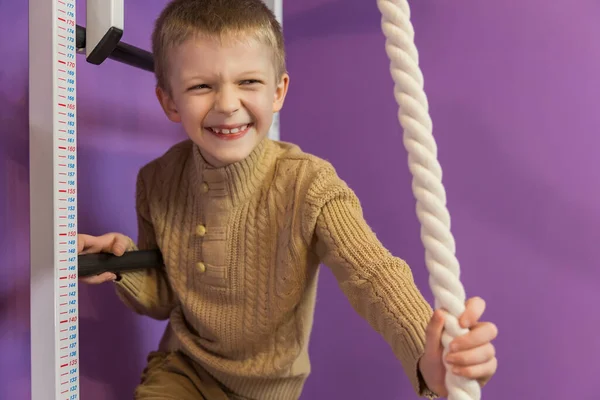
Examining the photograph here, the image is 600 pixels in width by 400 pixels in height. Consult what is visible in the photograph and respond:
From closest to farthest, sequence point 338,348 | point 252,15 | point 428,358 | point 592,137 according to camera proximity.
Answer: point 428,358 < point 252,15 < point 592,137 < point 338,348

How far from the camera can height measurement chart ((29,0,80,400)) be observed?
0.70 metres

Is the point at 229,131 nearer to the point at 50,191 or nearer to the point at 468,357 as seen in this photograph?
the point at 50,191

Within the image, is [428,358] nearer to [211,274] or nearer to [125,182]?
[211,274]

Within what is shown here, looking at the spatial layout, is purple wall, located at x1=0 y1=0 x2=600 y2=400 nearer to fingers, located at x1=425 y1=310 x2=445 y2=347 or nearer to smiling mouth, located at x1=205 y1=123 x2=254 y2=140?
smiling mouth, located at x1=205 y1=123 x2=254 y2=140

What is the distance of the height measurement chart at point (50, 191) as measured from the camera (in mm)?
701

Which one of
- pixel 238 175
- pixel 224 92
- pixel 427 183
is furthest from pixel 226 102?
pixel 427 183

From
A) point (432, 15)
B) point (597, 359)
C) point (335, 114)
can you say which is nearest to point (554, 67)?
point (432, 15)

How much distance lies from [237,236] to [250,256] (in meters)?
0.04

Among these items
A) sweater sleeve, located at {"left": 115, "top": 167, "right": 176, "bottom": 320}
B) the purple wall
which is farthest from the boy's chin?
the purple wall

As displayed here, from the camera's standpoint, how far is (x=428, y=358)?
593 mm

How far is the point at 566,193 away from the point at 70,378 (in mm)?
950

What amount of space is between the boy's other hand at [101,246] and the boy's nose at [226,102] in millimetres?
282

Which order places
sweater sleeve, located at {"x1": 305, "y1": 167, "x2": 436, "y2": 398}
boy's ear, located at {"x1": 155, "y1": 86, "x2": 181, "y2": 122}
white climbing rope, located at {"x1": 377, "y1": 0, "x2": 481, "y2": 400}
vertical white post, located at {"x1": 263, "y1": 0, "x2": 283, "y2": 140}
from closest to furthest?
1. white climbing rope, located at {"x1": 377, "y1": 0, "x2": 481, "y2": 400}
2. sweater sleeve, located at {"x1": 305, "y1": 167, "x2": 436, "y2": 398}
3. boy's ear, located at {"x1": 155, "y1": 86, "x2": 181, "y2": 122}
4. vertical white post, located at {"x1": 263, "y1": 0, "x2": 283, "y2": 140}

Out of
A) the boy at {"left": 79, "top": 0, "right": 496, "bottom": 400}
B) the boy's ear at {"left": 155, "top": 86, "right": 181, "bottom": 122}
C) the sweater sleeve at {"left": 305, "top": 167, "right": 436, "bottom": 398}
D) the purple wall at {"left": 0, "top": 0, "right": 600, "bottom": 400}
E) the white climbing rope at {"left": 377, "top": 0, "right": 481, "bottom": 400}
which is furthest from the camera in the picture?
the purple wall at {"left": 0, "top": 0, "right": 600, "bottom": 400}
